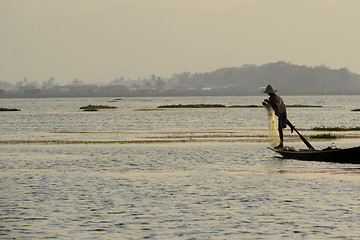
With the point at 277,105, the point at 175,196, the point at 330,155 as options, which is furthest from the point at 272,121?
the point at 175,196

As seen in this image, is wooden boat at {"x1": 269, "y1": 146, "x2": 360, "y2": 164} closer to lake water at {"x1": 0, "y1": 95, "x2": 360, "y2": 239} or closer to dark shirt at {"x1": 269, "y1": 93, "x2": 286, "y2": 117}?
lake water at {"x1": 0, "y1": 95, "x2": 360, "y2": 239}

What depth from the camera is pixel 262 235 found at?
15.1m

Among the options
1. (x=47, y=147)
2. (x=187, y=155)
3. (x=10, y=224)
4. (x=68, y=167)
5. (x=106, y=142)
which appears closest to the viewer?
(x=10, y=224)

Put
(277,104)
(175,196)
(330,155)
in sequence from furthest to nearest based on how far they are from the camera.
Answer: (277,104) → (330,155) → (175,196)

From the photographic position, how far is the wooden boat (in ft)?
92.5

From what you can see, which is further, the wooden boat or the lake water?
the wooden boat

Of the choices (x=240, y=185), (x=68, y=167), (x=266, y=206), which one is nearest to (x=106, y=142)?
(x=68, y=167)

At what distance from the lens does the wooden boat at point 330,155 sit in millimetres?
28188

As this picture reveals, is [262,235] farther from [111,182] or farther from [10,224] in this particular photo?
[111,182]

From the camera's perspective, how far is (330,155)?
1141 inches

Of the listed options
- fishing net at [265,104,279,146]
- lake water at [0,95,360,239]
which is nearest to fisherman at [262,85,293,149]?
fishing net at [265,104,279,146]

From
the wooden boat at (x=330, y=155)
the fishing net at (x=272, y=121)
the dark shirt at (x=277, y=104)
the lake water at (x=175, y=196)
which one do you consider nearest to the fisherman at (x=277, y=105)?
the dark shirt at (x=277, y=104)

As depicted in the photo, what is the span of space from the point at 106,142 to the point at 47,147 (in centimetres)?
500

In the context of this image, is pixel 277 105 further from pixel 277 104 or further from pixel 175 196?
pixel 175 196
